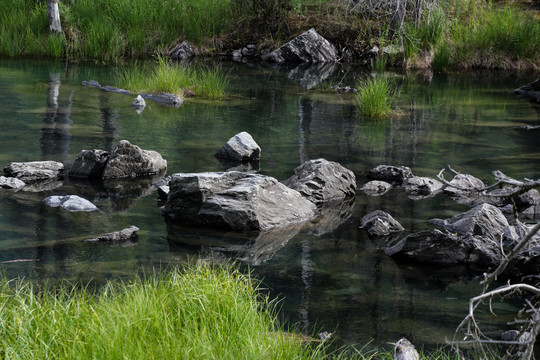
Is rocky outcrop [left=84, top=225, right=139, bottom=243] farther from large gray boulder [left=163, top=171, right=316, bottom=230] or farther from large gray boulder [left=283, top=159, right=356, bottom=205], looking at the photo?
large gray boulder [left=283, top=159, right=356, bottom=205]

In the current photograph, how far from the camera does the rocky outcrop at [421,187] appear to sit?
724 centimetres

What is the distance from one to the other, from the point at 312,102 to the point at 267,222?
7.05 meters

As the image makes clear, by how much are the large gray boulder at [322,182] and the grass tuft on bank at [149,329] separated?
3.29 m

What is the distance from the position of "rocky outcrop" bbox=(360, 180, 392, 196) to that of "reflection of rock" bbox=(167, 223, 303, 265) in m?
1.47

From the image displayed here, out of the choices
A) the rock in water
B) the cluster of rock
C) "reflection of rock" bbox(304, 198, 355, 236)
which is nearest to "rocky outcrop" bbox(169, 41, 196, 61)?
"reflection of rock" bbox(304, 198, 355, 236)

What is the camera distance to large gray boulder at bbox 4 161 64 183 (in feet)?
23.0

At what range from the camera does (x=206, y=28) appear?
19.4 meters

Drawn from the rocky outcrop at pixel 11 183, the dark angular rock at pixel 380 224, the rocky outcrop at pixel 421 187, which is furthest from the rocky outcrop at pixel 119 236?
the rocky outcrop at pixel 421 187

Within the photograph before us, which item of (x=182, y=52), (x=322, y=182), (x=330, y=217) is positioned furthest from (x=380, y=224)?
(x=182, y=52)

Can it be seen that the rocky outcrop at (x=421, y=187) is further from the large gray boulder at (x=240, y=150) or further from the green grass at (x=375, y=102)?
the green grass at (x=375, y=102)

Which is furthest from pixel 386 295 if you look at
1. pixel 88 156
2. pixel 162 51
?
pixel 162 51

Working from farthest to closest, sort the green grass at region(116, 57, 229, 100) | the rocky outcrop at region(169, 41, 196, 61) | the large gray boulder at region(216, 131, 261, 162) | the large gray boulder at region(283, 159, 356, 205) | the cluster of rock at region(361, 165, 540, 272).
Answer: the rocky outcrop at region(169, 41, 196, 61) → the green grass at region(116, 57, 229, 100) → the large gray boulder at region(216, 131, 261, 162) → the large gray boulder at region(283, 159, 356, 205) → the cluster of rock at region(361, 165, 540, 272)

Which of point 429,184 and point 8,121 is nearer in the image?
Result: point 429,184

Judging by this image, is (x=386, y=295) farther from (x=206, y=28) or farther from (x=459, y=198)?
(x=206, y=28)
